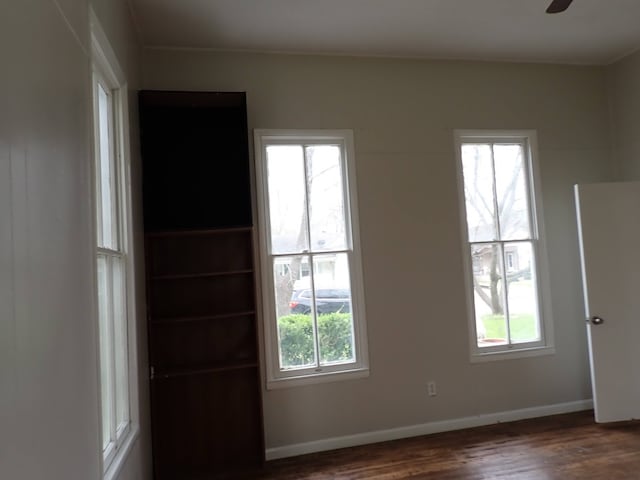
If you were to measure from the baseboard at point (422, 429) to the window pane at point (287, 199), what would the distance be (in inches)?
60.1

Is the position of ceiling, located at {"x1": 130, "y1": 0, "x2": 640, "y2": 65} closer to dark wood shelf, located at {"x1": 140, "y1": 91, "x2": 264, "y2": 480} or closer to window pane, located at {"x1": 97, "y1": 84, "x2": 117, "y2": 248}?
dark wood shelf, located at {"x1": 140, "y1": 91, "x2": 264, "y2": 480}

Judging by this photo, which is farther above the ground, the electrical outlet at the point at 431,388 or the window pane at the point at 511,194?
the window pane at the point at 511,194

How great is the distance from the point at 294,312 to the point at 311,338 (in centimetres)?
25

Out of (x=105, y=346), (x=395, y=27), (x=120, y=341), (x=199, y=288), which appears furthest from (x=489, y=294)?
(x=105, y=346)

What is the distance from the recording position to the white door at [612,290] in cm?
369

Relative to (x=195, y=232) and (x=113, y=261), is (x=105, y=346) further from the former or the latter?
(x=195, y=232)

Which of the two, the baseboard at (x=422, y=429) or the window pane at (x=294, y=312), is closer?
the baseboard at (x=422, y=429)

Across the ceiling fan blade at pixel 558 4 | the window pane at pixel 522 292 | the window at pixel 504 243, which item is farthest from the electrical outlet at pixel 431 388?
the ceiling fan blade at pixel 558 4

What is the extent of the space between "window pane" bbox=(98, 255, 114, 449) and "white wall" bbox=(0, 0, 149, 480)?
38 cm

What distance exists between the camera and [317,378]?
3.47m

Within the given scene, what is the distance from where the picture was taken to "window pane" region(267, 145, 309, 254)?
11.6 feet

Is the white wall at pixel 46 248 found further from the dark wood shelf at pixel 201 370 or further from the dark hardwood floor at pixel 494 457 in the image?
the dark hardwood floor at pixel 494 457

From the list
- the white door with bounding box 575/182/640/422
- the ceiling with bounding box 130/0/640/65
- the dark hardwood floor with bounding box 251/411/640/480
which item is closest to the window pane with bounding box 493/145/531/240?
the white door with bounding box 575/182/640/422

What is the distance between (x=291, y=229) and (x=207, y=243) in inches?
26.8
